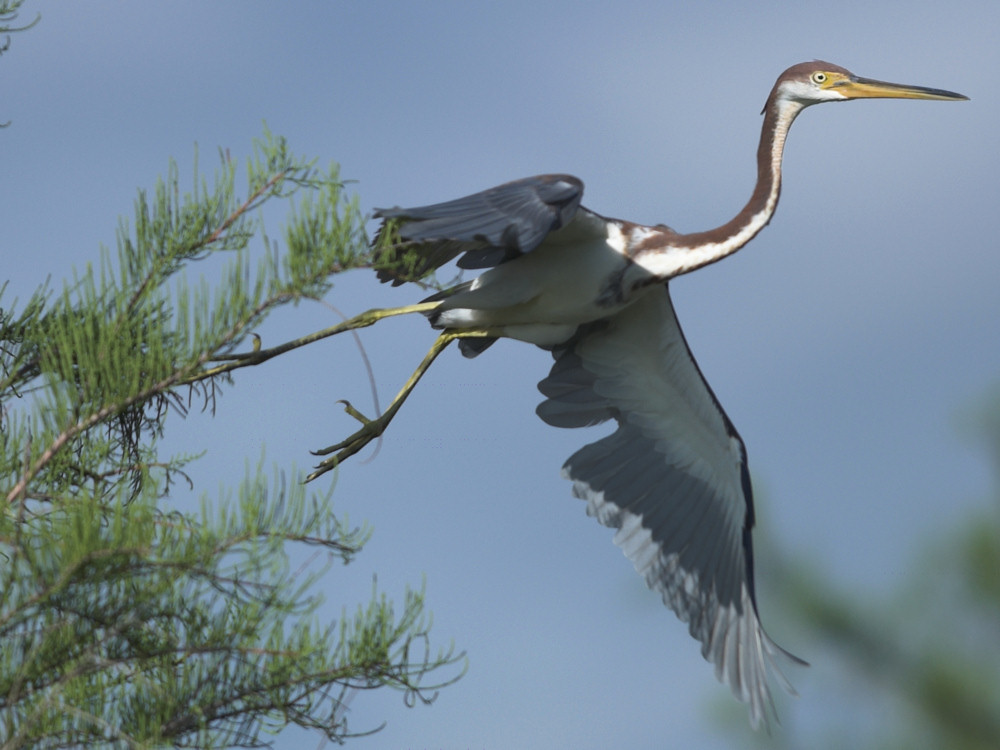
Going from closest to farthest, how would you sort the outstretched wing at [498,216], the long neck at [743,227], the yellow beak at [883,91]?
the outstretched wing at [498,216] < the long neck at [743,227] < the yellow beak at [883,91]

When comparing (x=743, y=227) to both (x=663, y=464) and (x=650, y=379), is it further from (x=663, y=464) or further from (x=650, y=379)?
(x=663, y=464)

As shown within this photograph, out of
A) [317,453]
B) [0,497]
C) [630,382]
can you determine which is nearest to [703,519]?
[630,382]

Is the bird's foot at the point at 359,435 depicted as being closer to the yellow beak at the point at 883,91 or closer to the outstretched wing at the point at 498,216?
the outstretched wing at the point at 498,216

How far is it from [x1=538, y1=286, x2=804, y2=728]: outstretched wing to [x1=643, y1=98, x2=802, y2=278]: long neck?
1.84ft

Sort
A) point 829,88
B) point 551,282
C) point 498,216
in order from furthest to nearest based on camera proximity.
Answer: point 829,88, point 551,282, point 498,216

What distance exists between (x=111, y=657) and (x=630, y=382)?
3261 mm

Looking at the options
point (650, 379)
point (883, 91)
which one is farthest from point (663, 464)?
point (883, 91)

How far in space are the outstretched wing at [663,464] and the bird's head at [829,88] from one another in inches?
48.0

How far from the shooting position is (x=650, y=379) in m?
6.35

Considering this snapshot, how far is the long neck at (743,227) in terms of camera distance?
5.54 m

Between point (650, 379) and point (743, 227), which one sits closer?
point (743, 227)

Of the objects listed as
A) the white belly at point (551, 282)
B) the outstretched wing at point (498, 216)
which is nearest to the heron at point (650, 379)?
the white belly at point (551, 282)

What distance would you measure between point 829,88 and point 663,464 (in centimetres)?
209

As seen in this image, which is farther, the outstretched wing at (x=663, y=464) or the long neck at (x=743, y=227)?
the outstretched wing at (x=663, y=464)
